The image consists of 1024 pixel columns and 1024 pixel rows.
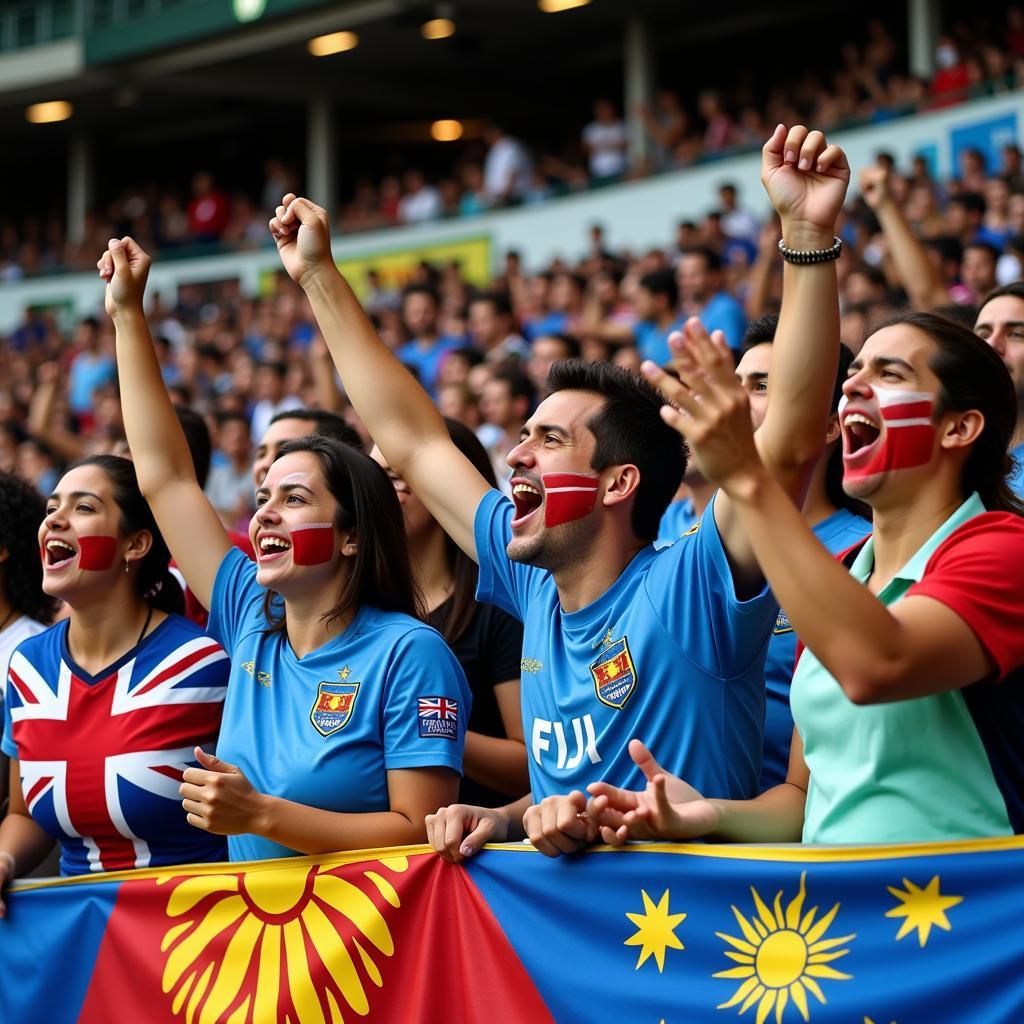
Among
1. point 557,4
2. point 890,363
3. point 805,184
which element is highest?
point 557,4

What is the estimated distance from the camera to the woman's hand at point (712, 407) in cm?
245

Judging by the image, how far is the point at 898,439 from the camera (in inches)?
109

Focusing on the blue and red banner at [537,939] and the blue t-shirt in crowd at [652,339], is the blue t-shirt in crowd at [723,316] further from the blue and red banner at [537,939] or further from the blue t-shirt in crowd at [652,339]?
the blue and red banner at [537,939]

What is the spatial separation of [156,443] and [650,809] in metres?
2.03

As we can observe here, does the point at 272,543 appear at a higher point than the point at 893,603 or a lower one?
higher

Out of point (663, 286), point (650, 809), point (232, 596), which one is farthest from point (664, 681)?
point (663, 286)

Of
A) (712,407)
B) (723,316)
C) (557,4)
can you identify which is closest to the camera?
(712,407)

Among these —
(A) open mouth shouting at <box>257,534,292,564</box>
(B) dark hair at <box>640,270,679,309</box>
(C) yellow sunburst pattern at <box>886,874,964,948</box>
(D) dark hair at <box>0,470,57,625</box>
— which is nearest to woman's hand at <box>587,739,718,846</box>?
(C) yellow sunburst pattern at <box>886,874,964,948</box>

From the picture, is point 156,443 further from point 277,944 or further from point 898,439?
point 898,439

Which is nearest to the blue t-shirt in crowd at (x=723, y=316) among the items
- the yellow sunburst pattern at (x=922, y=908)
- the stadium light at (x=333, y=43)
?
the yellow sunburst pattern at (x=922, y=908)

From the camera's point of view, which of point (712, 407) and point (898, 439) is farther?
point (898, 439)

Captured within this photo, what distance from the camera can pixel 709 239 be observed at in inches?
490

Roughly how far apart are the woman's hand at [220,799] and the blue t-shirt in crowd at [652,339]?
5786 millimetres

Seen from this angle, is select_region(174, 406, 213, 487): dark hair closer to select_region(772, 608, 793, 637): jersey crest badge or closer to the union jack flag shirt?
the union jack flag shirt
